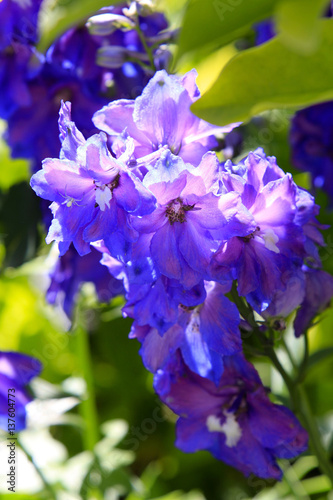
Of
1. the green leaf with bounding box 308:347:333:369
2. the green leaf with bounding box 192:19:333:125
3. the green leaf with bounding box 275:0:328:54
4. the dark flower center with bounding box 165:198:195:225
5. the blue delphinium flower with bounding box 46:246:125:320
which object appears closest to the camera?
the green leaf with bounding box 275:0:328:54

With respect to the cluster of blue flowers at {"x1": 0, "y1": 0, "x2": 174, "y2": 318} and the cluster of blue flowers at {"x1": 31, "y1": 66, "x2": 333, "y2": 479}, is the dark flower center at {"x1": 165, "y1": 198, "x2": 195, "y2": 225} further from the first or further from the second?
the cluster of blue flowers at {"x1": 0, "y1": 0, "x2": 174, "y2": 318}

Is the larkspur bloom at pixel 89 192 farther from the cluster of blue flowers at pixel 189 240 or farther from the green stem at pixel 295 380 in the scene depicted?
the green stem at pixel 295 380

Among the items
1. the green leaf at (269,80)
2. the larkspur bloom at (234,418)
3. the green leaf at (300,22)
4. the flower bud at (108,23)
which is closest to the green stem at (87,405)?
the larkspur bloom at (234,418)

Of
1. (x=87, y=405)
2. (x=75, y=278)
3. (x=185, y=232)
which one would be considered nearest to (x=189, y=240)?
(x=185, y=232)

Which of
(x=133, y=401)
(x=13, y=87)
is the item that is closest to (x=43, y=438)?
(x=133, y=401)

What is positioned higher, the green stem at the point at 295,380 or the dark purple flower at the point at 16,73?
the dark purple flower at the point at 16,73

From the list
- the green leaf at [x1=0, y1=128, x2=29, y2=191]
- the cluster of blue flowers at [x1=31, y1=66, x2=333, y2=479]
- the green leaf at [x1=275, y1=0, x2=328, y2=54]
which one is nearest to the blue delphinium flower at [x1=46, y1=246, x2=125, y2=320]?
the cluster of blue flowers at [x1=31, y1=66, x2=333, y2=479]
